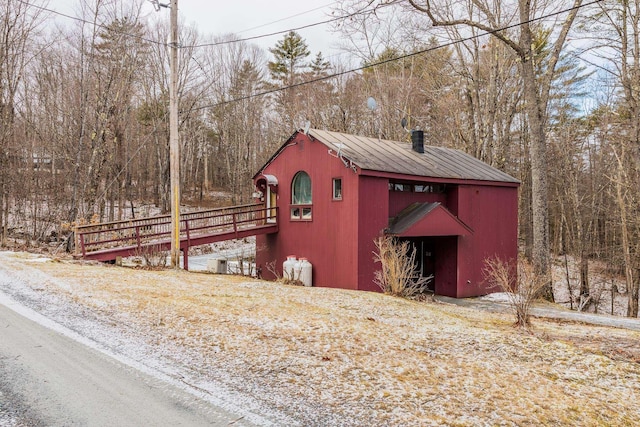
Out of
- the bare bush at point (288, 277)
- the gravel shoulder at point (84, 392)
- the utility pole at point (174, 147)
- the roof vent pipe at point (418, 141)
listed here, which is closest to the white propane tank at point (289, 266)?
the bare bush at point (288, 277)

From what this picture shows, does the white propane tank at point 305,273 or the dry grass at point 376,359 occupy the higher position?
the dry grass at point 376,359

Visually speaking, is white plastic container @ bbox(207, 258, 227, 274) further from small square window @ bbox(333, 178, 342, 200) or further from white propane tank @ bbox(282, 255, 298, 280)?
small square window @ bbox(333, 178, 342, 200)

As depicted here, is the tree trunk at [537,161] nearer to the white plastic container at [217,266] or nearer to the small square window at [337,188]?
the small square window at [337,188]

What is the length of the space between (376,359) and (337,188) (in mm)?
8516

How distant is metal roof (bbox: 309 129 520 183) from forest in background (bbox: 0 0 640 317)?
209cm

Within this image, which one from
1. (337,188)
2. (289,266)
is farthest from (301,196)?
(289,266)

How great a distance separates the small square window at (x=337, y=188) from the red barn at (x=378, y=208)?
0.10 feet

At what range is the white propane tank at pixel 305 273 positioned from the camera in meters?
13.1

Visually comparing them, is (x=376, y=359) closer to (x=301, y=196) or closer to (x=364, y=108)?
(x=301, y=196)

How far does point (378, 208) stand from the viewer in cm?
1234

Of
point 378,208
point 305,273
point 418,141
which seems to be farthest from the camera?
point 418,141

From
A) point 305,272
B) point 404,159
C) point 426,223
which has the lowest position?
point 305,272

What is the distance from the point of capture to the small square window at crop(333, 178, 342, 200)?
12.6m

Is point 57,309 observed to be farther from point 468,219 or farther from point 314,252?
point 468,219
